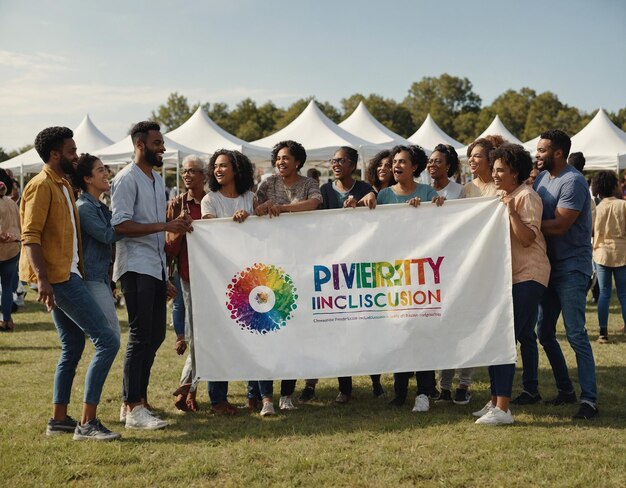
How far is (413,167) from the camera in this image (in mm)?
6078

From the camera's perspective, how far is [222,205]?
6.02m

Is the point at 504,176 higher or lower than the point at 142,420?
higher

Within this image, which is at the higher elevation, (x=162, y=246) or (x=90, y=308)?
(x=162, y=246)

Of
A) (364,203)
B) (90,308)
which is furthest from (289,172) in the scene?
(90,308)

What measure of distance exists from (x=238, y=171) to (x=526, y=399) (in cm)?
312

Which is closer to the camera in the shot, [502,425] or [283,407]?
[502,425]

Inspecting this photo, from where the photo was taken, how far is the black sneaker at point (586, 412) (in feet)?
18.5

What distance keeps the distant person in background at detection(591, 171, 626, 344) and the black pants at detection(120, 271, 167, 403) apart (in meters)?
5.92

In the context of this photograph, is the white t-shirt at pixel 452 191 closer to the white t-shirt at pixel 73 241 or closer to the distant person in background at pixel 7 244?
the white t-shirt at pixel 73 241

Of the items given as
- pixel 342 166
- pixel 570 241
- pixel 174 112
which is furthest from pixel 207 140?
pixel 174 112

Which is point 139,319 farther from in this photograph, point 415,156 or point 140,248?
point 415,156

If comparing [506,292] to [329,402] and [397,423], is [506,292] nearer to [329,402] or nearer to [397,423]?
[397,423]

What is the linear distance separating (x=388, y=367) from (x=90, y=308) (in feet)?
7.49

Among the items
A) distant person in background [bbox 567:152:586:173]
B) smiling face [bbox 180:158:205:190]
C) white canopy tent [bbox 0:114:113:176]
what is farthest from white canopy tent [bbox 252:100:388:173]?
smiling face [bbox 180:158:205:190]
